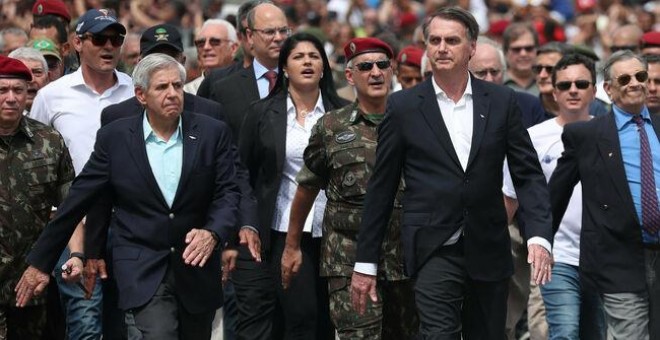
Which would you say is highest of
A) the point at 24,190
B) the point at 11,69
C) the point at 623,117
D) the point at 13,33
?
the point at 13,33

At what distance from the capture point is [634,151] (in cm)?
997

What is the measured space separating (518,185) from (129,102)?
9.23ft

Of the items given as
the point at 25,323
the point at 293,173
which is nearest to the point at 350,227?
the point at 293,173

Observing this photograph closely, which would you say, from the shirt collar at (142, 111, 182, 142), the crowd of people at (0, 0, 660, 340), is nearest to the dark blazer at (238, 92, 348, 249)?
the crowd of people at (0, 0, 660, 340)

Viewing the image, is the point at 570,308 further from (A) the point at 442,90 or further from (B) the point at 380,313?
(A) the point at 442,90

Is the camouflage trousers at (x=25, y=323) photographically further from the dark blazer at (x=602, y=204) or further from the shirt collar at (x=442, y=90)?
the dark blazer at (x=602, y=204)

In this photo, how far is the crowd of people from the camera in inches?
354

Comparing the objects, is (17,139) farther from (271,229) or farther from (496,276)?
(496,276)

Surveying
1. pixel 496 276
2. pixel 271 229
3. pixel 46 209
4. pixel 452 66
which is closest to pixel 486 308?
pixel 496 276

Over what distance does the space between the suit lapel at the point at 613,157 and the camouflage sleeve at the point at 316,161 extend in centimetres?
180

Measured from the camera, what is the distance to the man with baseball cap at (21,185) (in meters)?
9.98

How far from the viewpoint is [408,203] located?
29.6ft

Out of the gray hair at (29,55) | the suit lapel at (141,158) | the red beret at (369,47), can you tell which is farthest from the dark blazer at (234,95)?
the suit lapel at (141,158)

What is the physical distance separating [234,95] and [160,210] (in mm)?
2852
